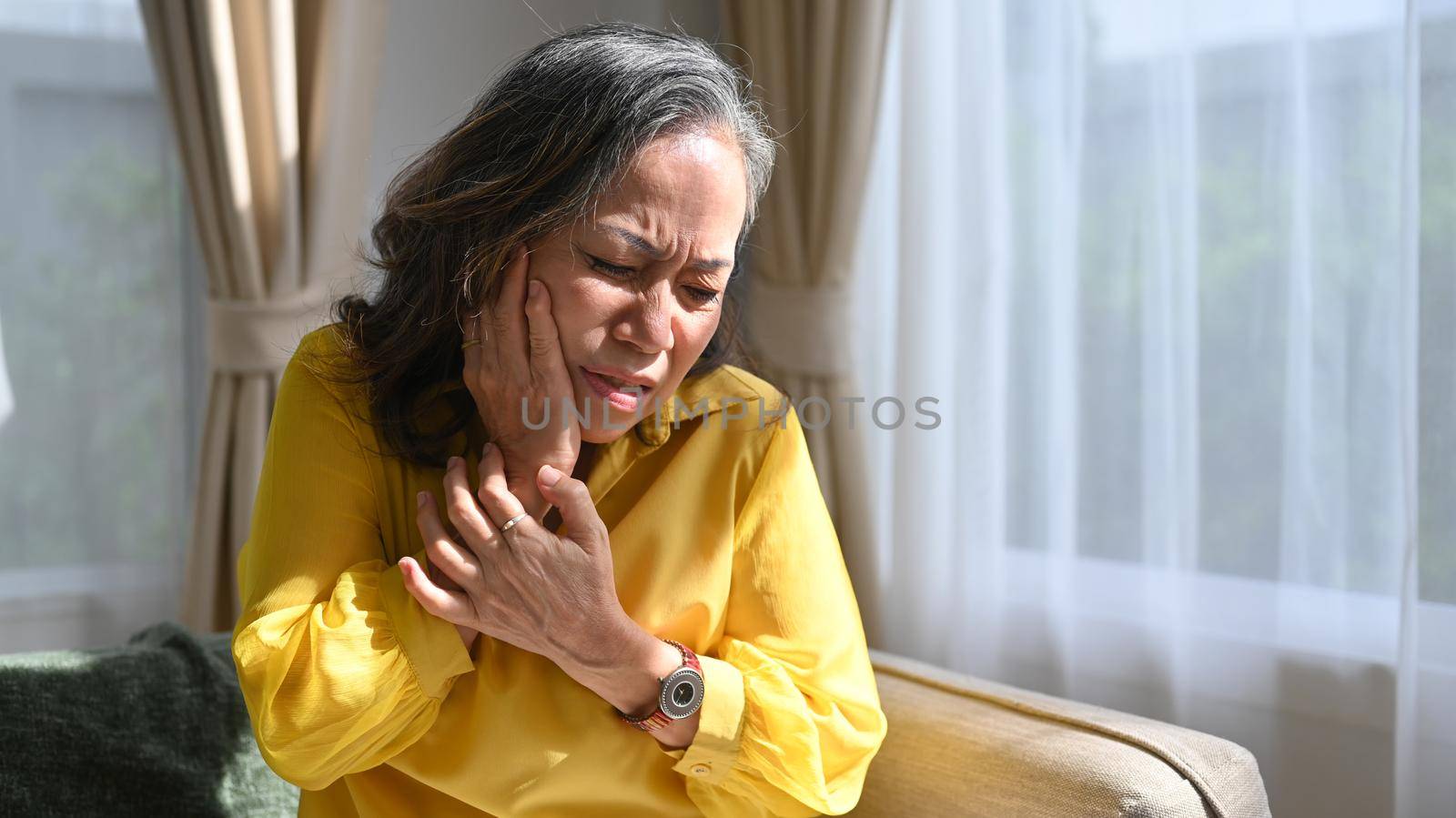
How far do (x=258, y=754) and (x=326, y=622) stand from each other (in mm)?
525

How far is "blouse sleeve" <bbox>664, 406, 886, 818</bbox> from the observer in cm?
119

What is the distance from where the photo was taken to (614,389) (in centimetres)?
117

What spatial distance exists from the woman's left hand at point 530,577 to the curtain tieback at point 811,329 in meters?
1.27

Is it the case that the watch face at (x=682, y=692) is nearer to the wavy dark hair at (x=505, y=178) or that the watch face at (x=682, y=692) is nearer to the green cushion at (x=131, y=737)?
the wavy dark hair at (x=505, y=178)

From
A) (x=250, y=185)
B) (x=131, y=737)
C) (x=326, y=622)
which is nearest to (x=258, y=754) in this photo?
(x=131, y=737)

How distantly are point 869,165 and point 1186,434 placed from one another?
830mm

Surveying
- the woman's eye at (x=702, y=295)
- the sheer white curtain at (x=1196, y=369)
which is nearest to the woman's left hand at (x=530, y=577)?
the woman's eye at (x=702, y=295)

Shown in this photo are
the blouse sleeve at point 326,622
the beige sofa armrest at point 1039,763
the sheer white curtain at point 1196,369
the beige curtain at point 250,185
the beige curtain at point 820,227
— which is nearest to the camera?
the blouse sleeve at point 326,622

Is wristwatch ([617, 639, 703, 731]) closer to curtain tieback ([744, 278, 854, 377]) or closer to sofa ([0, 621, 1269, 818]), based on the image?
sofa ([0, 621, 1269, 818])

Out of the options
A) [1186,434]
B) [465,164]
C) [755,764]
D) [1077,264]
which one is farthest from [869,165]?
[755,764]

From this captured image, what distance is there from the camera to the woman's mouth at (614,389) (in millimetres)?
1164

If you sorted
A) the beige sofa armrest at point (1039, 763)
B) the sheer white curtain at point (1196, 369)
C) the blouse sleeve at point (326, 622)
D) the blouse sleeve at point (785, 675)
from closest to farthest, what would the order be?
the blouse sleeve at point (326, 622), the blouse sleeve at point (785, 675), the beige sofa armrest at point (1039, 763), the sheer white curtain at point (1196, 369)

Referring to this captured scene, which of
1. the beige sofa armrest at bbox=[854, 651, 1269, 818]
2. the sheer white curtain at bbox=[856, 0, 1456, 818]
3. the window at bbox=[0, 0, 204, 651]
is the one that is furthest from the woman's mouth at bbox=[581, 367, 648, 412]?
the window at bbox=[0, 0, 204, 651]

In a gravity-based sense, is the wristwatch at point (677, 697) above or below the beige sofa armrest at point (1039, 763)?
above
